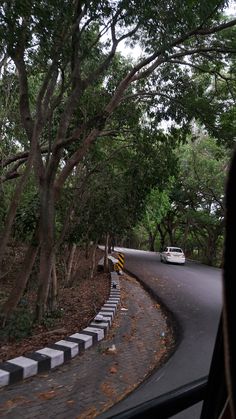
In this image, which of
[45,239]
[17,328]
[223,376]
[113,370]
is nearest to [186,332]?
[113,370]

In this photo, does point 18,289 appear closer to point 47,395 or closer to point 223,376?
point 47,395

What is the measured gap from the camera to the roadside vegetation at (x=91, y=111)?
7895mm

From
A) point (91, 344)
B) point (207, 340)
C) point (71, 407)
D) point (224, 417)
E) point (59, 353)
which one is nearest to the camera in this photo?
point (224, 417)

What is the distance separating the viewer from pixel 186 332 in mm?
8641

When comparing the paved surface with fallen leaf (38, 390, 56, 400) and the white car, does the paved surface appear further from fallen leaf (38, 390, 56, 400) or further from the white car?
the white car

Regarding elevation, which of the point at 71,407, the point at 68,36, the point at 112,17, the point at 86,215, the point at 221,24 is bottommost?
the point at 71,407

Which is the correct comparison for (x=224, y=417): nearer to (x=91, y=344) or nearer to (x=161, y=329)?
(x=91, y=344)

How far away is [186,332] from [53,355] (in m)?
3.28

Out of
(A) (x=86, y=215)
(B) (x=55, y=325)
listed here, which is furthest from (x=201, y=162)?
(B) (x=55, y=325)

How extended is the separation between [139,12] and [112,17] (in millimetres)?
621

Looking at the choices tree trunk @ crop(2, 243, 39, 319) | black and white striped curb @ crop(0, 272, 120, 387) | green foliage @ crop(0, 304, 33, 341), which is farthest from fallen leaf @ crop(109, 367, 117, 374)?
tree trunk @ crop(2, 243, 39, 319)

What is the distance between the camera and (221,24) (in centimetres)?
942

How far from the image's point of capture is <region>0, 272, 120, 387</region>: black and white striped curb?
5.43 meters

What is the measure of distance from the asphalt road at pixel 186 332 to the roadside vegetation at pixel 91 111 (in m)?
1.68
